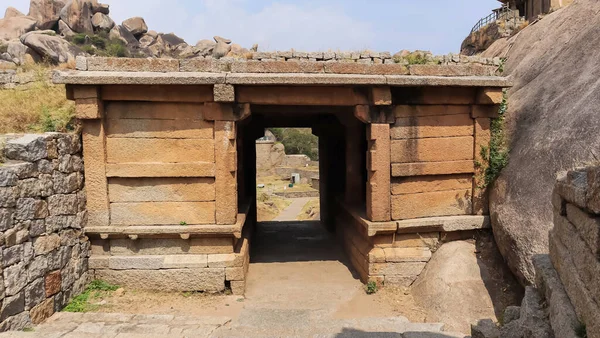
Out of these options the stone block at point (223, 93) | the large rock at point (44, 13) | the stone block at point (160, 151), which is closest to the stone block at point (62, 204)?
the stone block at point (160, 151)

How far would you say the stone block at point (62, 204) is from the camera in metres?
5.41

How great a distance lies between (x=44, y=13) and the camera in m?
41.2

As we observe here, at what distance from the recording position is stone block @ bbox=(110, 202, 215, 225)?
630cm

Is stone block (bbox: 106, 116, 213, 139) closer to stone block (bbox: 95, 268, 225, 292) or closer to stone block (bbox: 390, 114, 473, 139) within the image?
stone block (bbox: 95, 268, 225, 292)

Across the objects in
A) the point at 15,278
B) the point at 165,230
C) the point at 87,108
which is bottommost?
the point at 15,278

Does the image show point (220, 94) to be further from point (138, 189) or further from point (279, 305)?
point (279, 305)

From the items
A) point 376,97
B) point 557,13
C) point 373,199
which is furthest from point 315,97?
point 557,13

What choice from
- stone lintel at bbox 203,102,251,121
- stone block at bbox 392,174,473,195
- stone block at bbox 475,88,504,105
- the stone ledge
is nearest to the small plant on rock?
the stone ledge

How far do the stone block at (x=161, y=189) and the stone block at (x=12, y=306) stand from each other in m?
2.00

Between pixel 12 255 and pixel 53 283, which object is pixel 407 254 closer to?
pixel 53 283

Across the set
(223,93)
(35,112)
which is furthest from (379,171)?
(35,112)

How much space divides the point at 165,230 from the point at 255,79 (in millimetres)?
2842

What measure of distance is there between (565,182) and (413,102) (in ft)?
13.3

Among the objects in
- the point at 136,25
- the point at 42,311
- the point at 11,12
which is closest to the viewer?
the point at 42,311
